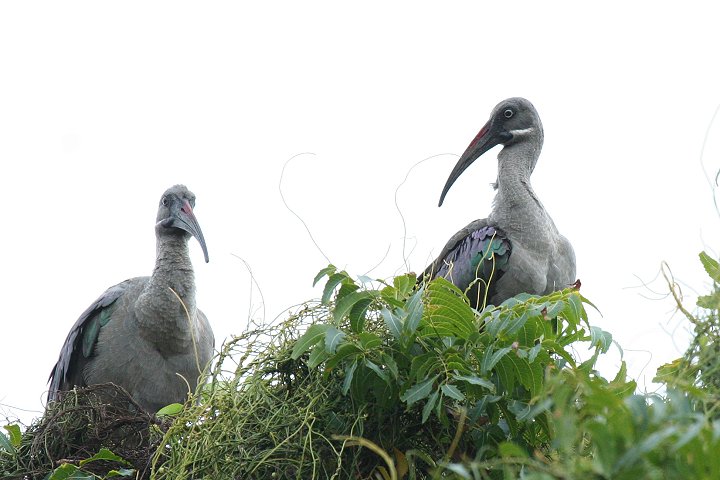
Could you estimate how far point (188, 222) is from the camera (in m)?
8.28

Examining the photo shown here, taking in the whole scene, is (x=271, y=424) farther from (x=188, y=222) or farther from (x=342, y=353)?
(x=188, y=222)

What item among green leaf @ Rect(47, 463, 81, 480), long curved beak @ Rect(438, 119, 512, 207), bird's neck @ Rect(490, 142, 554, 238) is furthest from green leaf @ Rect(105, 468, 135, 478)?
long curved beak @ Rect(438, 119, 512, 207)

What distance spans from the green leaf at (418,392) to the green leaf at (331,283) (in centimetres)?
50

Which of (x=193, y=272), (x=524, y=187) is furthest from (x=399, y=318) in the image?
(x=193, y=272)

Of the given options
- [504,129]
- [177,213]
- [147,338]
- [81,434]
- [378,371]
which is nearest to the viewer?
[378,371]

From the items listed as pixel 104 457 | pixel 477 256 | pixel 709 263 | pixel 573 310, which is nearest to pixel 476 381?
pixel 573 310

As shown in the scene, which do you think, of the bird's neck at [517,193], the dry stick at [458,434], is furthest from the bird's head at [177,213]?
the dry stick at [458,434]

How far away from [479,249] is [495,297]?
0.35 meters

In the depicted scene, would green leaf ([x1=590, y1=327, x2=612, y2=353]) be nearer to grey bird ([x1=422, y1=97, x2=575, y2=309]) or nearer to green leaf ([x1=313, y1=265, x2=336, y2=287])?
green leaf ([x1=313, y1=265, x2=336, y2=287])

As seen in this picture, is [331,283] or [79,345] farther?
[79,345]

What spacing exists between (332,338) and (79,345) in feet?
13.7

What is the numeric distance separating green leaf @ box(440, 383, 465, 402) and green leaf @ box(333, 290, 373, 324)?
0.48 m

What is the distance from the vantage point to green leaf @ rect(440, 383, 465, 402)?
4.17 meters

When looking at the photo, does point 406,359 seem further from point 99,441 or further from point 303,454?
point 99,441
